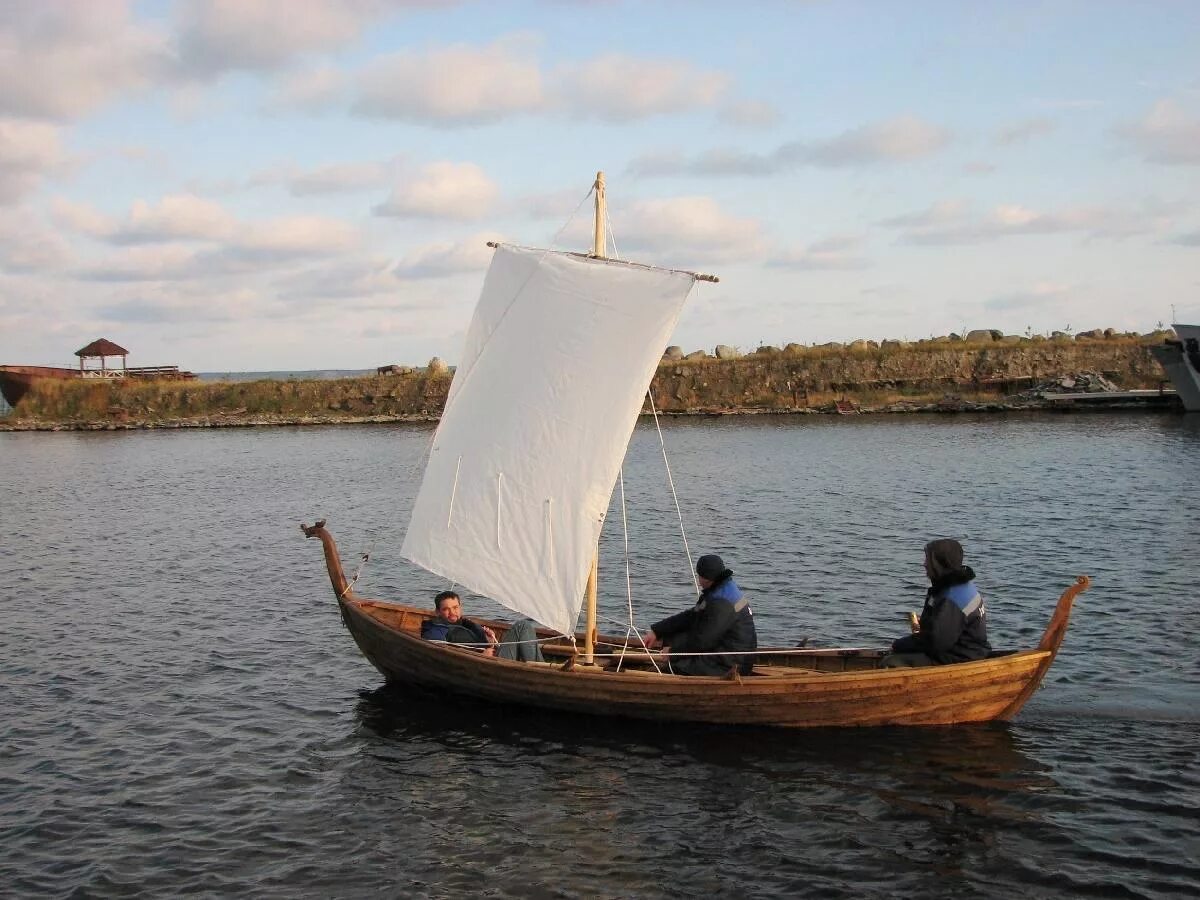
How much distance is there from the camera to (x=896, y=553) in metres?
30.8

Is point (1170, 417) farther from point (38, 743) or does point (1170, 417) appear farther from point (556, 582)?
point (38, 743)

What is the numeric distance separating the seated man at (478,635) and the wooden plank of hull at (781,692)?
621mm

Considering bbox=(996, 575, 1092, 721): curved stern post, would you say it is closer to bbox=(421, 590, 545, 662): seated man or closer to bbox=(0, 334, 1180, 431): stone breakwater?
bbox=(421, 590, 545, 662): seated man

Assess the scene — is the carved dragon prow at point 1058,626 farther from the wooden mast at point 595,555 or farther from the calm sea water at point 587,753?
the wooden mast at point 595,555

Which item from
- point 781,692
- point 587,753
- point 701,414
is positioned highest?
point 701,414

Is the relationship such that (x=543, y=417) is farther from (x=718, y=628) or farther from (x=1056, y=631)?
(x=1056, y=631)

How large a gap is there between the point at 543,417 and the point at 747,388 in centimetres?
8787

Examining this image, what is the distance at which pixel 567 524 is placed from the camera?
17719mm

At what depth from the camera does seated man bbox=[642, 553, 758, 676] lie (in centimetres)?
1650

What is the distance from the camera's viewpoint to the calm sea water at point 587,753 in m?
12.6

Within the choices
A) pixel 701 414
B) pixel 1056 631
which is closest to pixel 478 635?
pixel 1056 631

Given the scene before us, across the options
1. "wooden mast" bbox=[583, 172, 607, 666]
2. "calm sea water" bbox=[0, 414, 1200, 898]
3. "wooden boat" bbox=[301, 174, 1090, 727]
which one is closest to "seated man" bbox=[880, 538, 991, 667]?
"wooden boat" bbox=[301, 174, 1090, 727]

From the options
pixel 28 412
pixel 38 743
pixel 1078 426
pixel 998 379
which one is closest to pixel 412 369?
pixel 28 412

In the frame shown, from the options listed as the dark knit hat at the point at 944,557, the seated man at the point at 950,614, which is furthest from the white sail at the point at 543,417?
the seated man at the point at 950,614
